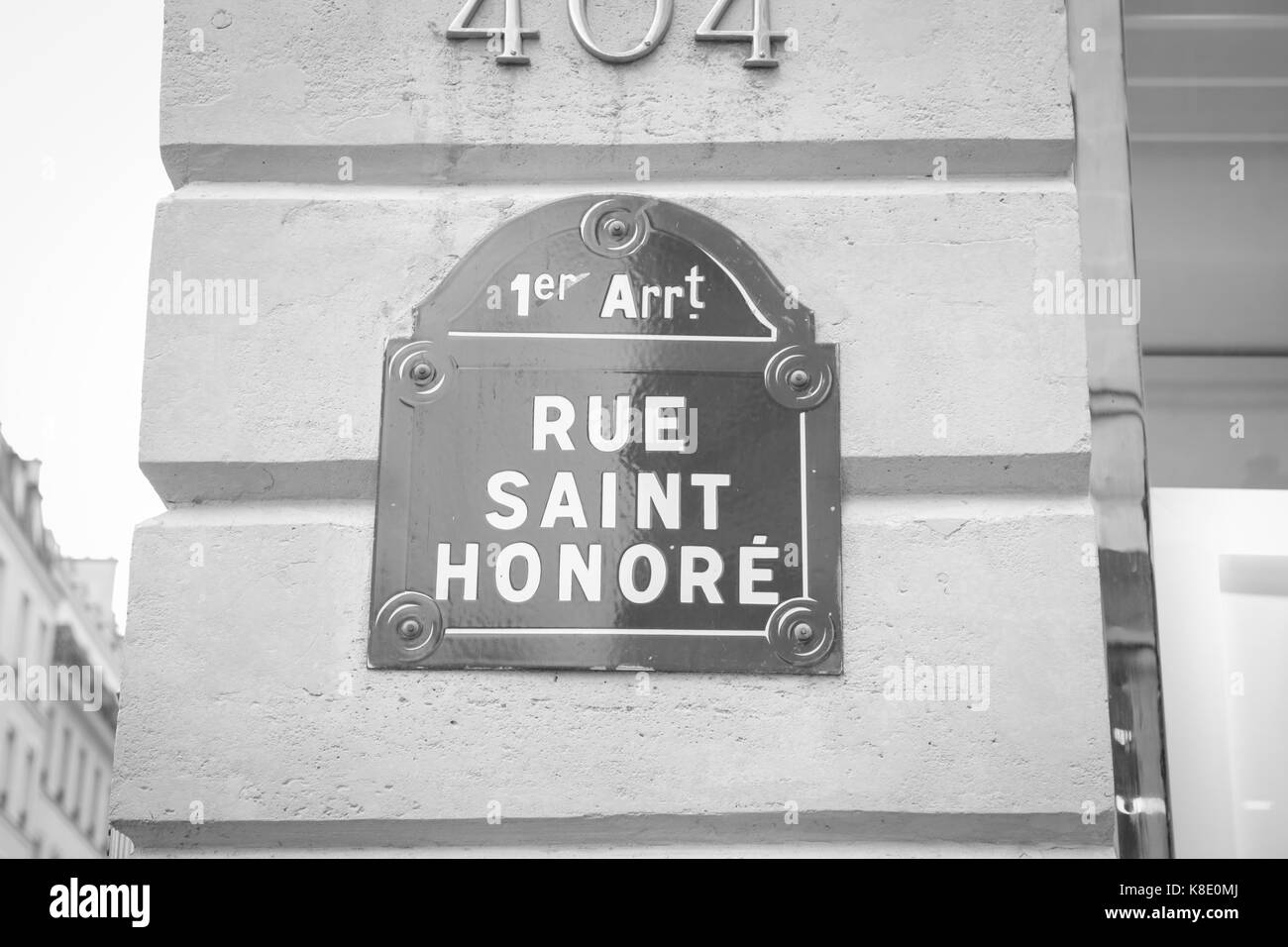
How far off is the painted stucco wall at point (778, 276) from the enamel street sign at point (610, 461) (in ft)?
0.17

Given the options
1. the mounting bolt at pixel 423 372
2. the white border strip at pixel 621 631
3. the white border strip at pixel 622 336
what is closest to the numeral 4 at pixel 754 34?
the white border strip at pixel 622 336

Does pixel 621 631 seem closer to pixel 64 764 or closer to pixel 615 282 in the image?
pixel 615 282

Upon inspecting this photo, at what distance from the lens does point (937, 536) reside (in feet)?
7.10

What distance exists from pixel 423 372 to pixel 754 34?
866mm

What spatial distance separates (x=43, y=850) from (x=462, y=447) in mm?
1035

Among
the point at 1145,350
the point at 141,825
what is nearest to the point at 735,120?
the point at 1145,350

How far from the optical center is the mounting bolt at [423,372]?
220 centimetres

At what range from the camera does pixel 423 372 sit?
220 cm

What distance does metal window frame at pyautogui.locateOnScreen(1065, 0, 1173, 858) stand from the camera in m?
2.17

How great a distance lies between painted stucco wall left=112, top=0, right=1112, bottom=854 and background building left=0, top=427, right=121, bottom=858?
0.93ft

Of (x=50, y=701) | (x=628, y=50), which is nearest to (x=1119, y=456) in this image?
(x=628, y=50)

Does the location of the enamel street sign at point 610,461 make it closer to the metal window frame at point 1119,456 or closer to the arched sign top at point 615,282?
the arched sign top at point 615,282

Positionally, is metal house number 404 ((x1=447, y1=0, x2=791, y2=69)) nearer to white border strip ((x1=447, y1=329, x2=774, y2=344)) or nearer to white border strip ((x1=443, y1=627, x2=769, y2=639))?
white border strip ((x1=447, y1=329, x2=774, y2=344))

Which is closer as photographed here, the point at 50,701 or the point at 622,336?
the point at 622,336
